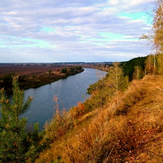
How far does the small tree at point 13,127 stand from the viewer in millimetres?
4438

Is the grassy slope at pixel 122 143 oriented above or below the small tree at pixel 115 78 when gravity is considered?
below

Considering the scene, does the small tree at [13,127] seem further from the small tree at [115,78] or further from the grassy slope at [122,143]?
the small tree at [115,78]

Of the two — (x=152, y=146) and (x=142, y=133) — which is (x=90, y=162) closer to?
(x=152, y=146)

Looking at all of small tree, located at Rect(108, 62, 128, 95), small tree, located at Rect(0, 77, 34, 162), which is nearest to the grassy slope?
small tree, located at Rect(0, 77, 34, 162)

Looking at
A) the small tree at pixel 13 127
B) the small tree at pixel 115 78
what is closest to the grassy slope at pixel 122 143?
the small tree at pixel 13 127

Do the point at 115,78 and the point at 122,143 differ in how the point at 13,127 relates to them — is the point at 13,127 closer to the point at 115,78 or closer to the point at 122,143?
the point at 122,143

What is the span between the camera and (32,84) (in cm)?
5447

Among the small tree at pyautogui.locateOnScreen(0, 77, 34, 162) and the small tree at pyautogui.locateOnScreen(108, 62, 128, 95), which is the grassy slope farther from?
the small tree at pyautogui.locateOnScreen(108, 62, 128, 95)

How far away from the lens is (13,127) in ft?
14.9

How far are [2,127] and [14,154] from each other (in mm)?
894

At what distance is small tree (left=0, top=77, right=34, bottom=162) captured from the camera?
175 inches

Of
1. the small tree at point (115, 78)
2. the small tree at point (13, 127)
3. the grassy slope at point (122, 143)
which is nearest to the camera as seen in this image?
the grassy slope at point (122, 143)

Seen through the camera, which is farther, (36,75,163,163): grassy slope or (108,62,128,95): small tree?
(108,62,128,95): small tree

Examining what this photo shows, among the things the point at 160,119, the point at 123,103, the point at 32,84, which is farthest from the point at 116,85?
the point at 32,84
